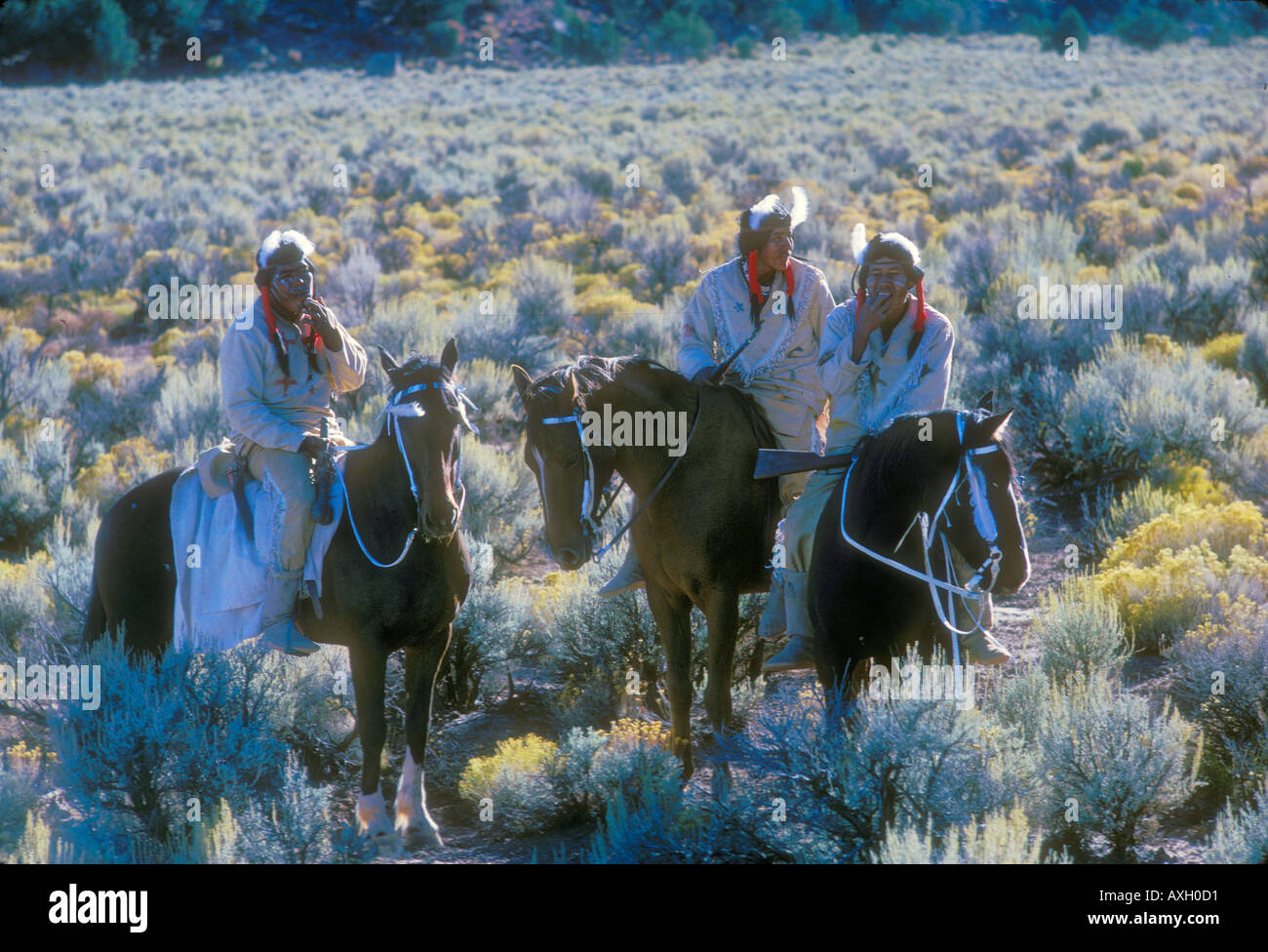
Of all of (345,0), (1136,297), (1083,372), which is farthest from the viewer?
(345,0)

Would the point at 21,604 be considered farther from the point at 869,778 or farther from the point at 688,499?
the point at 869,778

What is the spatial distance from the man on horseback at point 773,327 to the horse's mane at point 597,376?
34 centimetres

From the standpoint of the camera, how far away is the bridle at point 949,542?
14.1 ft

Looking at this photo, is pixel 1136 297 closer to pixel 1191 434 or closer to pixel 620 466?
pixel 1191 434

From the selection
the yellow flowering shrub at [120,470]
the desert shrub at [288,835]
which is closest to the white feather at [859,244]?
the desert shrub at [288,835]

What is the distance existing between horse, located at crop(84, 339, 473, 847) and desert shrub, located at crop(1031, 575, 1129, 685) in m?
3.47

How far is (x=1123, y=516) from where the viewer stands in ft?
30.3

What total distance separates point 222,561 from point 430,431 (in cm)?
128

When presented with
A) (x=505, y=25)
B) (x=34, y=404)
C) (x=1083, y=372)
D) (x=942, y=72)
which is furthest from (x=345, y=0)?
(x=1083, y=372)

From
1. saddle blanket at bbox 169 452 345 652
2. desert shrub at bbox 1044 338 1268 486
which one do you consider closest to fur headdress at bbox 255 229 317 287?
saddle blanket at bbox 169 452 345 652

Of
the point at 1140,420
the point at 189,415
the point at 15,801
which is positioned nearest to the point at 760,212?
the point at 15,801

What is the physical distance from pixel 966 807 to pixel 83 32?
170 feet

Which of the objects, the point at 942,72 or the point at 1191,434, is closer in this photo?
the point at 1191,434

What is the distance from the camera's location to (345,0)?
58969mm
